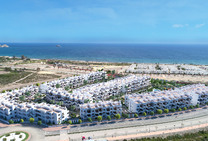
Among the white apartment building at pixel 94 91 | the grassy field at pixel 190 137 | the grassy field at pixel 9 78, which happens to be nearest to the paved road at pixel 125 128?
the grassy field at pixel 190 137

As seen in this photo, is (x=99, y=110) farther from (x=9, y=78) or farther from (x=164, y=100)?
(x=9, y=78)

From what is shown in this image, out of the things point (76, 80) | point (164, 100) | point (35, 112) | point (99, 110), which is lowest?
point (35, 112)

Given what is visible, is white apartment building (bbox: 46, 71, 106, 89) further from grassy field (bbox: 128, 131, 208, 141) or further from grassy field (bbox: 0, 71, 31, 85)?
grassy field (bbox: 128, 131, 208, 141)

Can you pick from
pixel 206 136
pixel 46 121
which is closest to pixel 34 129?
pixel 46 121

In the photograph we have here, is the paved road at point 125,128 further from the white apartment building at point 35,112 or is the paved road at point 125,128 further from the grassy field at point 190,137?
the white apartment building at point 35,112

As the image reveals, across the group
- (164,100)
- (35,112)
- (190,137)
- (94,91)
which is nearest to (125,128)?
(190,137)

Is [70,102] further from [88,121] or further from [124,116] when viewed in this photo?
[124,116]
